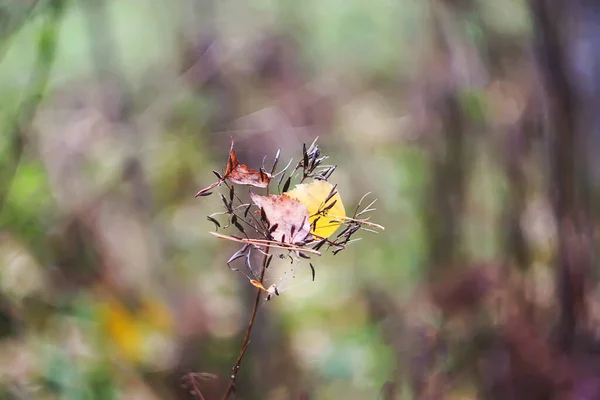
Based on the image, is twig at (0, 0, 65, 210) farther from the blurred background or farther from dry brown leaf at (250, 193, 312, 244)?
dry brown leaf at (250, 193, 312, 244)

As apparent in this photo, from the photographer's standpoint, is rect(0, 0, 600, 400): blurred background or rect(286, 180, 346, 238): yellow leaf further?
rect(0, 0, 600, 400): blurred background

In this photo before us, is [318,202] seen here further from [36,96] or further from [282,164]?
[282,164]

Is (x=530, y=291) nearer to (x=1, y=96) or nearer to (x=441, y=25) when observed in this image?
(x=441, y=25)

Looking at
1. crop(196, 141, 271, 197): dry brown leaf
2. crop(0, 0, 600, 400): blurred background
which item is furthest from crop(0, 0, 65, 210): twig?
crop(196, 141, 271, 197): dry brown leaf

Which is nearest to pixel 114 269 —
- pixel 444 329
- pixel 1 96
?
pixel 1 96

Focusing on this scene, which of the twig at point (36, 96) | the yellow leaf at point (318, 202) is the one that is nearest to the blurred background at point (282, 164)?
the twig at point (36, 96)

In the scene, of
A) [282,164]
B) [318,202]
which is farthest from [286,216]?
[282,164]

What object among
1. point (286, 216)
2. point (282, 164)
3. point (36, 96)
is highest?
point (282, 164)
